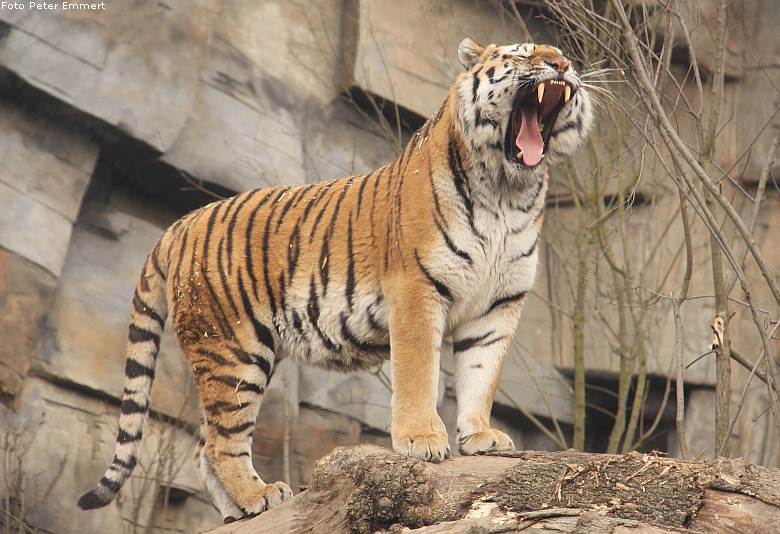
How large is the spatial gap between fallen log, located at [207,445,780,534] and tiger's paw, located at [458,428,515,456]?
387mm

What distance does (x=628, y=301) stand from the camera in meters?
7.91

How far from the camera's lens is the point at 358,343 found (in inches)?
187

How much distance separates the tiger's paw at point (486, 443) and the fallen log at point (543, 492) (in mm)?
387

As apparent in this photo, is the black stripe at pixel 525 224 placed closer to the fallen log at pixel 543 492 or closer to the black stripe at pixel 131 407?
the fallen log at pixel 543 492

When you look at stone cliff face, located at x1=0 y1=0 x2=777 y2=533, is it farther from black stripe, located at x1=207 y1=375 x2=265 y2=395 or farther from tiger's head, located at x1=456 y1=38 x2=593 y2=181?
tiger's head, located at x1=456 y1=38 x2=593 y2=181

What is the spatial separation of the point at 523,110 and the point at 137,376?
2.45m

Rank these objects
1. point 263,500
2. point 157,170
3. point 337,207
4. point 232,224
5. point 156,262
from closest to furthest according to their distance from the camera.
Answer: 1. point 263,500
2. point 337,207
3. point 232,224
4. point 156,262
5. point 157,170

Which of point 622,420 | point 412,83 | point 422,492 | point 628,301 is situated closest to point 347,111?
point 412,83

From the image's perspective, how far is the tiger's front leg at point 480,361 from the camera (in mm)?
4387

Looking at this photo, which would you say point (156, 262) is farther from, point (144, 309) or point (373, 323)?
point (373, 323)

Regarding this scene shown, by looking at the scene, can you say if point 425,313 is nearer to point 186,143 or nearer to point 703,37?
point 186,143

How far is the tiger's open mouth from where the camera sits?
4.41 meters

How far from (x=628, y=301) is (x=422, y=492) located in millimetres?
4883

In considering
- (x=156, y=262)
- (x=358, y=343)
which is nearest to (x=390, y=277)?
(x=358, y=343)
